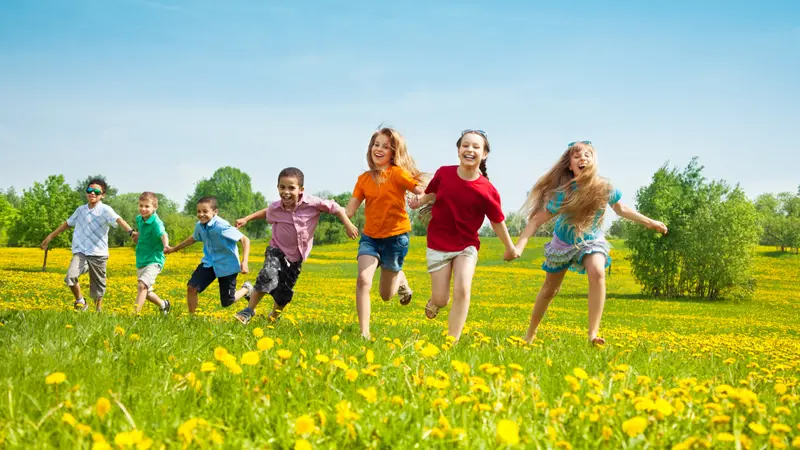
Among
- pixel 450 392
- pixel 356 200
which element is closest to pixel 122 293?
pixel 356 200

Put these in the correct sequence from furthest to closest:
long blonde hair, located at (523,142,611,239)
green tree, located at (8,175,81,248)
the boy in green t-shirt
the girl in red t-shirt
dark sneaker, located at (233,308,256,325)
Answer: green tree, located at (8,175,81,248) < the boy in green t-shirt < dark sneaker, located at (233,308,256,325) < long blonde hair, located at (523,142,611,239) < the girl in red t-shirt

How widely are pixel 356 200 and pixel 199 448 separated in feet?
14.7

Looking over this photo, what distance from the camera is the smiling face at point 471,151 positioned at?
593cm

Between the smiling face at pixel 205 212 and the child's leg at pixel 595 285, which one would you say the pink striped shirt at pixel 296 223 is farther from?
the child's leg at pixel 595 285

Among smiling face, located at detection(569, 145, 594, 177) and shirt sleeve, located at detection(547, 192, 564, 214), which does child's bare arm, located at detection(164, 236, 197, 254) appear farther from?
smiling face, located at detection(569, 145, 594, 177)

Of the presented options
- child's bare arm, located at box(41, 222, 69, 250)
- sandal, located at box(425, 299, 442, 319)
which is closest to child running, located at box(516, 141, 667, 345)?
sandal, located at box(425, 299, 442, 319)

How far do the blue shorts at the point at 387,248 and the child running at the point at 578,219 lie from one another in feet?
4.22

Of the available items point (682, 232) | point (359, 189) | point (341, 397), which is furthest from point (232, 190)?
point (341, 397)

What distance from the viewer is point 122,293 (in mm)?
17328

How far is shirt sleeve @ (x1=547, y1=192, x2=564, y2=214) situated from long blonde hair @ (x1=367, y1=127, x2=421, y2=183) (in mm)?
1400

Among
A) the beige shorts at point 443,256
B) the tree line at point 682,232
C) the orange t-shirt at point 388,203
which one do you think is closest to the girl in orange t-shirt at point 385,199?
the orange t-shirt at point 388,203

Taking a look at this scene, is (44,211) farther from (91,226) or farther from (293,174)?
(293,174)

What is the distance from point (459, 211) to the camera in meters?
5.99

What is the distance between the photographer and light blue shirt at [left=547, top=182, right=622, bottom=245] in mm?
6531
